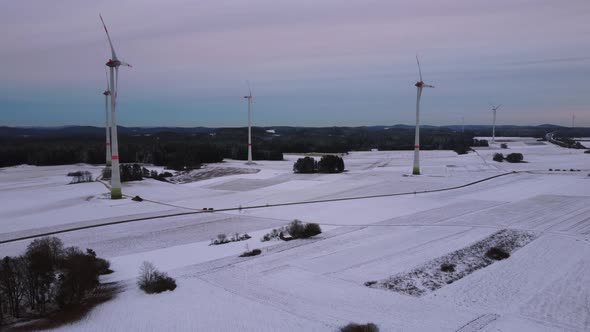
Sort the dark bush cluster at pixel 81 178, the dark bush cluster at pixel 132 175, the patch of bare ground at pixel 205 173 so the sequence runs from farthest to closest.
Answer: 1. the patch of bare ground at pixel 205 173
2. the dark bush cluster at pixel 132 175
3. the dark bush cluster at pixel 81 178

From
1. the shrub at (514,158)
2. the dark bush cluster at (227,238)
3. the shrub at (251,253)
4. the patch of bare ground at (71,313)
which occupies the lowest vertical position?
the patch of bare ground at (71,313)

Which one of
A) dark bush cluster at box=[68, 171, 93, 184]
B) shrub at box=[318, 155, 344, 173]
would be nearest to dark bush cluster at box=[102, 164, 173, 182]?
dark bush cluster at box=[68, 171, 93, 184]

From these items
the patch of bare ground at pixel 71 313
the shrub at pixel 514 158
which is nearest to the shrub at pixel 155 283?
the patch of bare ground at pixel 71 313

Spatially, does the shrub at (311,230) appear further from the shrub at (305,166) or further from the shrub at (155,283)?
the shrub at (305,166)

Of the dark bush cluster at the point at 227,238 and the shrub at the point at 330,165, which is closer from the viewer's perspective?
the dark bush cluster at the point at 227,238

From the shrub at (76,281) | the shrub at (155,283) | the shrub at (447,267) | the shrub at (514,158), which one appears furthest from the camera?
the shrub at (514,158)

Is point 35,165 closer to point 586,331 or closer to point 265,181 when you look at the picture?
point 265,181

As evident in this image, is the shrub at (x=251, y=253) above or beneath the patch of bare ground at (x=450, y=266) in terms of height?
beneath
